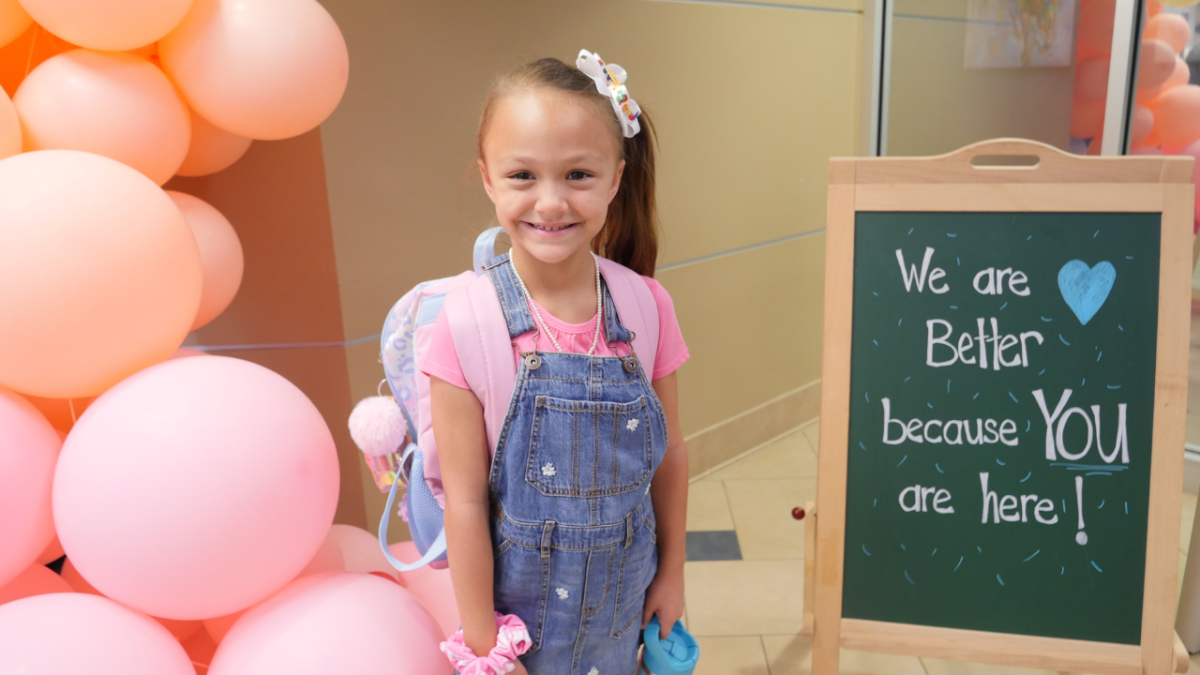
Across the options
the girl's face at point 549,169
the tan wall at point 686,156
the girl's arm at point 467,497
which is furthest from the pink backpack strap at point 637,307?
the tan wall at point 686,156

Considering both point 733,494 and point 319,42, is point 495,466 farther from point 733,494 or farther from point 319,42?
point 733,494

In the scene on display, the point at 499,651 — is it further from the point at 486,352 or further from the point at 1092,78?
the point at 1092,78

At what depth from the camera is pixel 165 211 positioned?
3.94 ft

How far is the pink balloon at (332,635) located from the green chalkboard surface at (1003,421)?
82 cm

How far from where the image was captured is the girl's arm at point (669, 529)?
1.24 metres

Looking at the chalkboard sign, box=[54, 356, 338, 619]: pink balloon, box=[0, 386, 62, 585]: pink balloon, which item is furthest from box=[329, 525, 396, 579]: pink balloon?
the chalkboard sign

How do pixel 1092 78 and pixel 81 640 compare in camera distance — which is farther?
pixel 1092 78

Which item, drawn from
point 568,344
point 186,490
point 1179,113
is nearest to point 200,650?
point 186,490

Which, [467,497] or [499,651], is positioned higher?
[467,497]

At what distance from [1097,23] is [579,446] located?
2255mm

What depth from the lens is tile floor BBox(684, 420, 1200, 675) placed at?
6.46 ft

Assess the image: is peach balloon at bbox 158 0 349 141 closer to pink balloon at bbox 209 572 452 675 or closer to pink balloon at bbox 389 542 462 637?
pink balloon at bbox 209 572 452 675

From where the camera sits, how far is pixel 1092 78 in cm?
247

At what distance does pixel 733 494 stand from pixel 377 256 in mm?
1479
